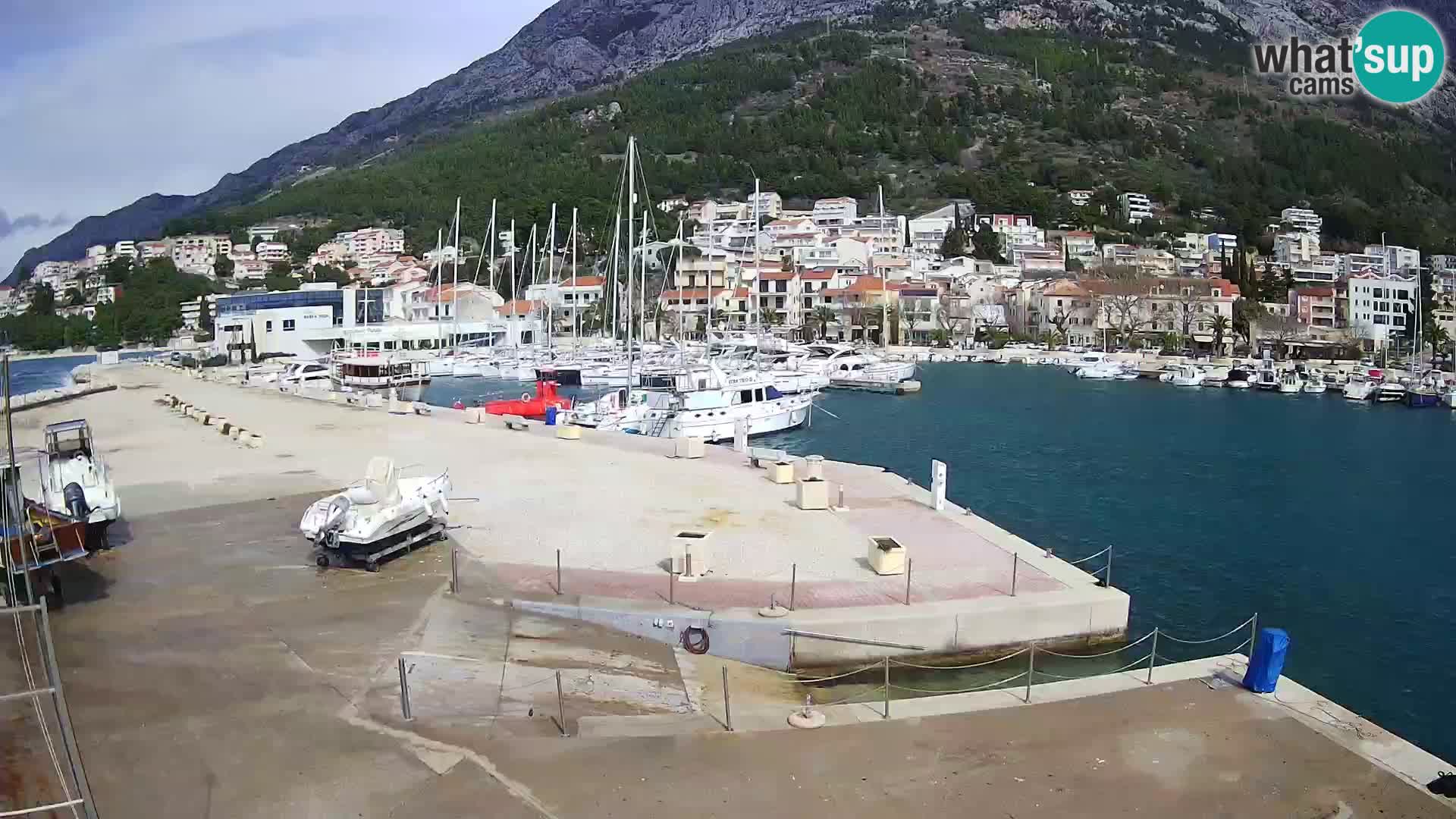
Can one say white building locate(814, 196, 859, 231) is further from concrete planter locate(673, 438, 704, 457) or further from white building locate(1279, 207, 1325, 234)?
concrete planter locate(673, 438, 704, 457)

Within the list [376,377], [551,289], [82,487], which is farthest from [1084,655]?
[551,289]

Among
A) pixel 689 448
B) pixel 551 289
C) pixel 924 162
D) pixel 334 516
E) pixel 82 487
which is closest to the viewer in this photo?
pixel 334 516

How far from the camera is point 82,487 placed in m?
13.7

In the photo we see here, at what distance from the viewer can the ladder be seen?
5.47 m

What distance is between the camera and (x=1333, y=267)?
129 m

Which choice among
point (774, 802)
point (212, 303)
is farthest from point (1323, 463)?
point (212, 303)

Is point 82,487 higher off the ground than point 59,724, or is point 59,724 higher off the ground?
point 82,487

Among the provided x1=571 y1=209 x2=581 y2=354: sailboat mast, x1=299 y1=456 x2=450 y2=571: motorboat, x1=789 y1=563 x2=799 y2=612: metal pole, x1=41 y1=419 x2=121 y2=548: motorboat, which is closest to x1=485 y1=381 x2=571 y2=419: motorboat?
x1=41 y1=419 x2=121 y2=548: motorboat

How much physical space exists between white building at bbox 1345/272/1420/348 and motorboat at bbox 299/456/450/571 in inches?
4117

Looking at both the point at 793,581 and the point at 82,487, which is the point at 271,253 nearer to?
the point at 82,487

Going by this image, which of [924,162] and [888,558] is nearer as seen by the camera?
[888,558]

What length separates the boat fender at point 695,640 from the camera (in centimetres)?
1132

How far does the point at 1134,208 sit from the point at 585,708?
6195 inches
